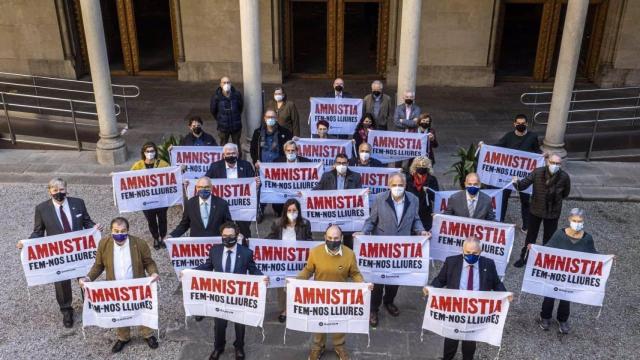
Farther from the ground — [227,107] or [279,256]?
[227,107]

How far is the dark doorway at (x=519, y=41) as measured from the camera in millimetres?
19984

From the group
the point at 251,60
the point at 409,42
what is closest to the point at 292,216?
the point at 251,60

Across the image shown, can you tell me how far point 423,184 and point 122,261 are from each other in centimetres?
424

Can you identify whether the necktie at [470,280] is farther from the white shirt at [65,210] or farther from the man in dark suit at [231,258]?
the white shirt at [65,210]

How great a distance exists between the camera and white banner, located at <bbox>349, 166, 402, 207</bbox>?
32.2ft

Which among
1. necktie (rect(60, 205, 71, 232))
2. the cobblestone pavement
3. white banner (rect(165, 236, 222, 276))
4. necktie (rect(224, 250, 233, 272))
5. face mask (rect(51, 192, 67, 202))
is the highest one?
face mask (rect(51, 192, 67, 202))

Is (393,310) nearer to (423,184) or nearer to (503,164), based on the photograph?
(423,184)

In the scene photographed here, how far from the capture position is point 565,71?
12.4 metres

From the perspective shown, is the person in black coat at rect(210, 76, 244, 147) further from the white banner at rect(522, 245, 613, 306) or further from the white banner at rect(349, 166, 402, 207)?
the white banner at rect(522, 245, 613, 306)

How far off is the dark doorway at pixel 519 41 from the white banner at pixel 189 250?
13784mm

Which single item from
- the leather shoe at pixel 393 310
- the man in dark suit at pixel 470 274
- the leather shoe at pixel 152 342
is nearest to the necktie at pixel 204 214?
the leather shoe at pixel 152 342

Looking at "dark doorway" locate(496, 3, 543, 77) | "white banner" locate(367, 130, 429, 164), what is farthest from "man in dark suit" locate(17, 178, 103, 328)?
"dark doorway" locate(496, 3, 543, 77)

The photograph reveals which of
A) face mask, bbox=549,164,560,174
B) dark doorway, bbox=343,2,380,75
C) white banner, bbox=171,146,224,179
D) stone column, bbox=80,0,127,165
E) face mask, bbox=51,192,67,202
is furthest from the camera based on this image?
dark doorway, bbox=343,2,380,75

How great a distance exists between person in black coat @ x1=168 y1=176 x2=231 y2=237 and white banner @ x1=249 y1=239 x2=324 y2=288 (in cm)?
61
